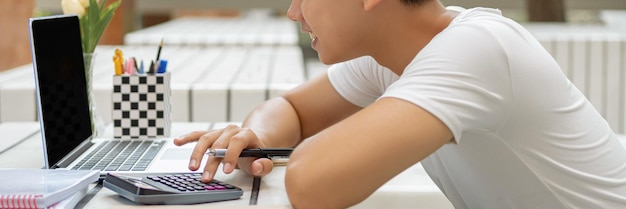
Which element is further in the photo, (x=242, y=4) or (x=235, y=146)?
(x=242, y=4)

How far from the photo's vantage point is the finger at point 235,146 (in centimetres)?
142

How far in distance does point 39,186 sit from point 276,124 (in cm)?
66

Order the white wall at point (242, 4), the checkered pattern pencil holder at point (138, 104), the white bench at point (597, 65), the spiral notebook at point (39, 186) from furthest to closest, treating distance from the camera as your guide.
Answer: the white wall at point (242, 4)
the white bench at point (597, 65)
the checkered pattern pencil holder at point (138, 104)
the spiral notebook at point (39, 186)

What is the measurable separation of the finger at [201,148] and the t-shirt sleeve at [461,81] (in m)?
0.35

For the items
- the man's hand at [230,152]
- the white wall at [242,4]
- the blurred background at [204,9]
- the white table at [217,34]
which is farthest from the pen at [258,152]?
the white table at [217,34]

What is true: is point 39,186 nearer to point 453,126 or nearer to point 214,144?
point 214,144

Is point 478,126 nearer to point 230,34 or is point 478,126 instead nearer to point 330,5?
point 330,5

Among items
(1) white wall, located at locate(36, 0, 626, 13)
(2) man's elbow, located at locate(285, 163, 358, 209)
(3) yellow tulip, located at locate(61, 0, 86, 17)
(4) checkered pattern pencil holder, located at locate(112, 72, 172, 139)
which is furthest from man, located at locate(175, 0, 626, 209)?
(1) white wall, located at locate(36, 0, 626, 13)

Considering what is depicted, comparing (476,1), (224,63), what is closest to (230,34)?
(224,63)

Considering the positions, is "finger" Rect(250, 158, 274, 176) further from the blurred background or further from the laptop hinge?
the blurred background

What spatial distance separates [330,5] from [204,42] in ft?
10.9

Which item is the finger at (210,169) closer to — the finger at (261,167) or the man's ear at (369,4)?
the finger at (261,167)

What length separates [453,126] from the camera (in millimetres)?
1218

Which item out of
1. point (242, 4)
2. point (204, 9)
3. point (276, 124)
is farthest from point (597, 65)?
point (276, 124)
